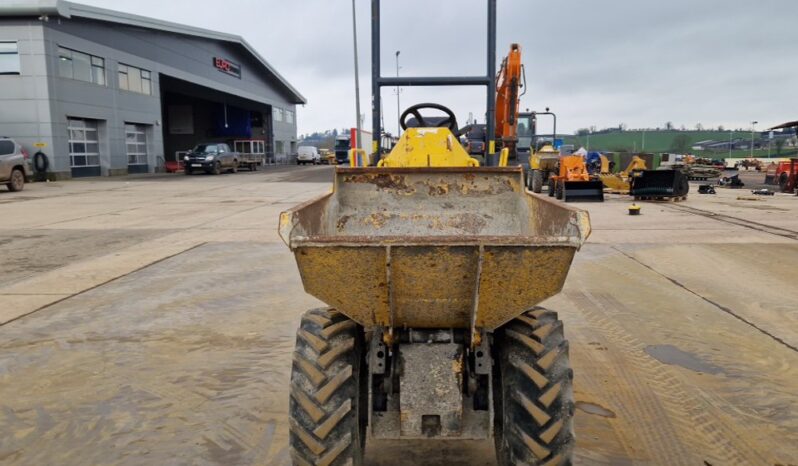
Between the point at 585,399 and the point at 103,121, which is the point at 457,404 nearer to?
the point at 585,399

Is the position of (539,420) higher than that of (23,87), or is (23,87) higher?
(23,87)

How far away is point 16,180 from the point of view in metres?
20.4

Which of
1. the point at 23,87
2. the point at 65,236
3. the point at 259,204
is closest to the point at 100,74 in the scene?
the point at 23,87

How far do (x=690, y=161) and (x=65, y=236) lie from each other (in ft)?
107

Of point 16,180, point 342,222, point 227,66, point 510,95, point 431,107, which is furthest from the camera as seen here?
point 227,66

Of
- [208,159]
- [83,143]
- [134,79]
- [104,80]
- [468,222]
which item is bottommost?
[468,222]

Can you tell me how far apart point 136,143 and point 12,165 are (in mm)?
17297

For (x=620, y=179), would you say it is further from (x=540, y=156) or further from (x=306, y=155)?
(x=306, y=155)

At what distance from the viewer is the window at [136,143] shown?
117 ft

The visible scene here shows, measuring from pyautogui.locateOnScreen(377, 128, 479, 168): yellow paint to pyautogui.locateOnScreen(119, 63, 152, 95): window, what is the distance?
109 feet

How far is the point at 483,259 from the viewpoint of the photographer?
2289 mm

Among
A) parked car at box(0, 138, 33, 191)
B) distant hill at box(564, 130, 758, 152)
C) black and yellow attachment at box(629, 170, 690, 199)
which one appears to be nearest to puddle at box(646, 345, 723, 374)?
black and yellow attachment at box(629, 170, 690, 199)

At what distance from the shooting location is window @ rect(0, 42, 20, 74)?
87.9 feet

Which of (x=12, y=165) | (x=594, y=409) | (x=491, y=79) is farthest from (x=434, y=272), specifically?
(x=12, y=165)
